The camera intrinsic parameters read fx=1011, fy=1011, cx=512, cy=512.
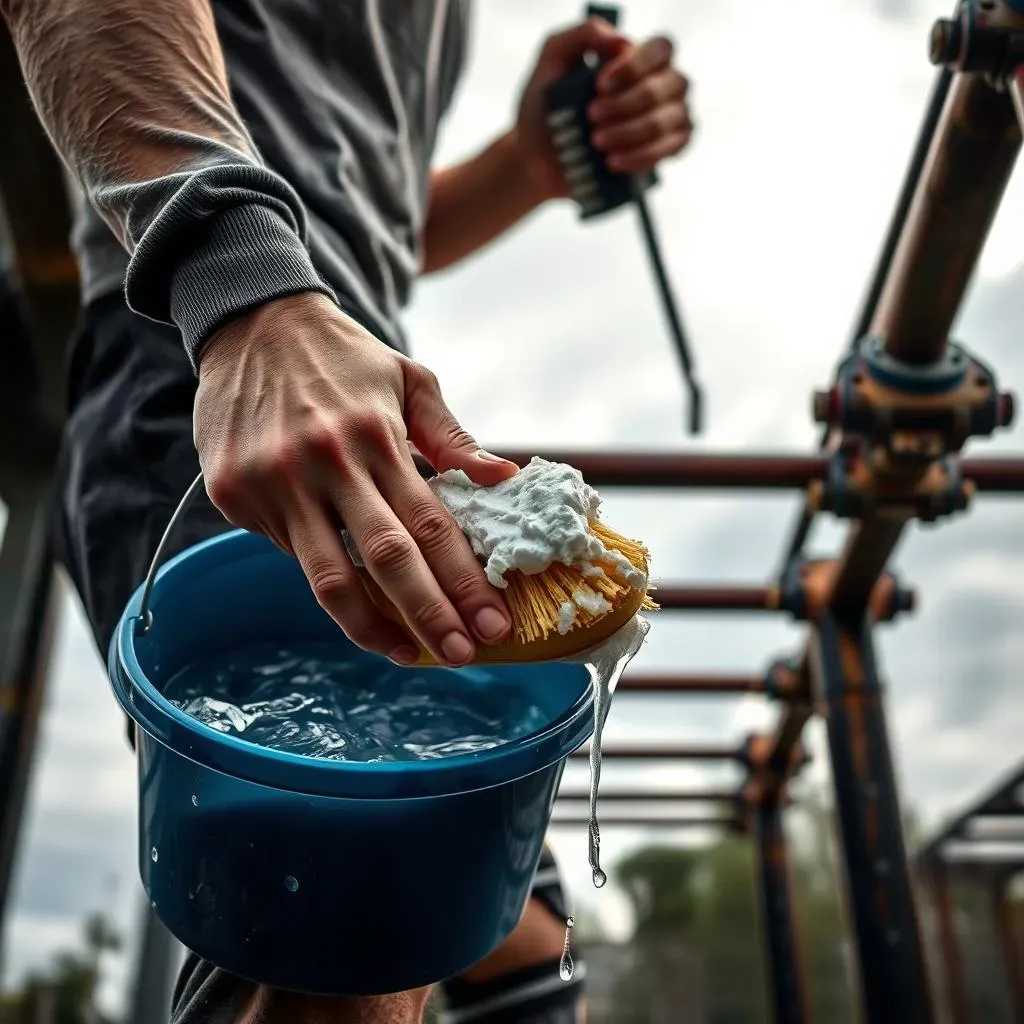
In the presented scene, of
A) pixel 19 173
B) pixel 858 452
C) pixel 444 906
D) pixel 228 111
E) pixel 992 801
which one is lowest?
pixel 992 801

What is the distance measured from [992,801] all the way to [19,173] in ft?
9.45

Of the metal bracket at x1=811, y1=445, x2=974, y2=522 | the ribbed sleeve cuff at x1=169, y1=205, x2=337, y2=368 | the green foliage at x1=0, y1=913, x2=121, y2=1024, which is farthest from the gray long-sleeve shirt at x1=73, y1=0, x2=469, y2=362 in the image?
the green foliage at x1=0, y1=913, x2=121, y2=1024

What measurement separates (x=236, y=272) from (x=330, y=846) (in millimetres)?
299

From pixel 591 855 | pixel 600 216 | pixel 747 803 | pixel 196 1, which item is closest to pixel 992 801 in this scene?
pixel 747 803

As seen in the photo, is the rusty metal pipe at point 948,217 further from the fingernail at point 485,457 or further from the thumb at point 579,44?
the fingernail at point 485,457

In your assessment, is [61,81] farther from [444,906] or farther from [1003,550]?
[1003,550]

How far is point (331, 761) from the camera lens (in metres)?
0.46

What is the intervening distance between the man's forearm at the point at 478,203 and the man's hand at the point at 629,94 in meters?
0.09

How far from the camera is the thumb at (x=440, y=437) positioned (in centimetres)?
52

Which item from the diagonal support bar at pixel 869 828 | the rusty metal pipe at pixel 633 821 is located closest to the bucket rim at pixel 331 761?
the diagonal support bar at pixel 869 828

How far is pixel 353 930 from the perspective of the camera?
52cm

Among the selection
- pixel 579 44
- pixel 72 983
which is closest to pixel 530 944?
pixel 579 44

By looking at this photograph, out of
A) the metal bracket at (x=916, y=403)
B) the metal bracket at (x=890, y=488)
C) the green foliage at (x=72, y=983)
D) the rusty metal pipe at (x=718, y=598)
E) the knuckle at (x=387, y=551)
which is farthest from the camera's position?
the green foliage at (x=72, y=983)

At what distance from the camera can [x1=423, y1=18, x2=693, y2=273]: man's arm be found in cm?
129
